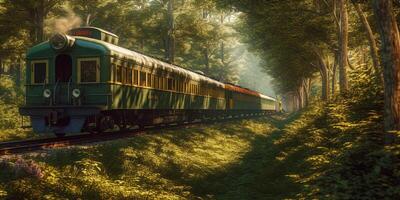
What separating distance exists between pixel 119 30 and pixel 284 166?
108 feet

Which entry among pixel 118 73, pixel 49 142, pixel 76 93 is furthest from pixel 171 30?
pixel 49 142

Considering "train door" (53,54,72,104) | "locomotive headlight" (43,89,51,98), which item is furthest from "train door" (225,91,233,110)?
"locomotive headlight" (43,89,51,98)

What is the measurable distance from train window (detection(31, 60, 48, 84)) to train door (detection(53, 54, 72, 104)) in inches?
17.8

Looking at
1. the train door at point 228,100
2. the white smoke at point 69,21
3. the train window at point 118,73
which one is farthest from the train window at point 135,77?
the white smoke at point 69,21

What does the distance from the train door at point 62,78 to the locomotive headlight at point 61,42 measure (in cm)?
44

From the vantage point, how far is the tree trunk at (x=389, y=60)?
9.09 meters

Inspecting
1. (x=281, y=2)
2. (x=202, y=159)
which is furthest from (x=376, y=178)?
(x=281, y=2)

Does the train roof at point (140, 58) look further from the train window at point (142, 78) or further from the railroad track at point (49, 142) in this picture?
the railroad track at point (49, 142)

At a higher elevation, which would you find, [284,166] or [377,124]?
[377,124]

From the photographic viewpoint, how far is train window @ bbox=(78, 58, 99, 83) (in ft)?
50.5

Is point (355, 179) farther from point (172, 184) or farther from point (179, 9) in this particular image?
point (179, 9)

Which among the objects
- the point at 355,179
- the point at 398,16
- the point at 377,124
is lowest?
the point at 355,179

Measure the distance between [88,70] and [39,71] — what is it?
2065 mm

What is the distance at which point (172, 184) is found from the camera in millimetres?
11164
